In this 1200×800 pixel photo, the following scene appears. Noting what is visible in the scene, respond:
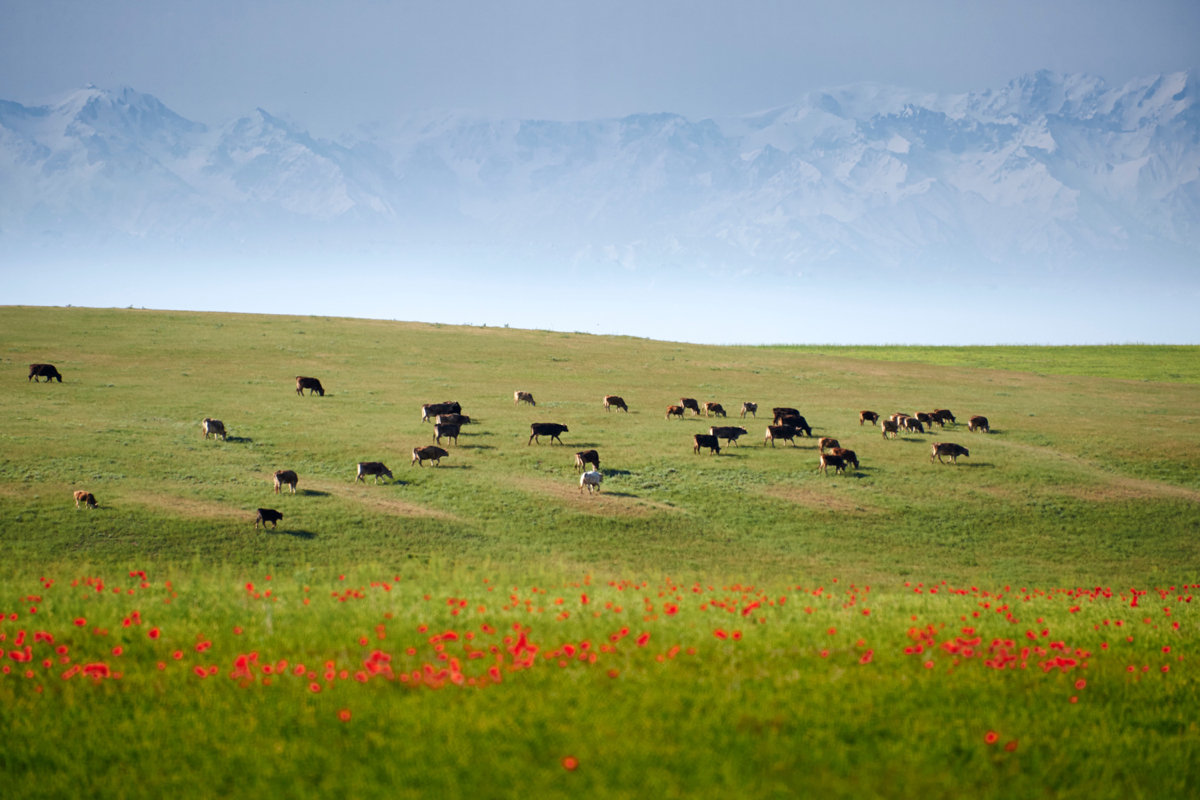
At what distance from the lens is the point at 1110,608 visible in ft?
57.2

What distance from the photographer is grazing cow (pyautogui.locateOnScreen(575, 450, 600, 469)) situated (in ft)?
122

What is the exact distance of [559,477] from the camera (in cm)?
3647

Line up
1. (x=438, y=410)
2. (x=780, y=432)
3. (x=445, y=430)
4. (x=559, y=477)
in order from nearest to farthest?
1. (x=559, y=477)
2. (x=445, y=430)
3. (x=780, y=432)
4. (x=438, y=410)

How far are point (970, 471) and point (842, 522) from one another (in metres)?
12.4

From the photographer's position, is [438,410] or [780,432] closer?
[780,432]

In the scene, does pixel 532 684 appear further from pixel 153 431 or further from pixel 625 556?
pixel 153 431

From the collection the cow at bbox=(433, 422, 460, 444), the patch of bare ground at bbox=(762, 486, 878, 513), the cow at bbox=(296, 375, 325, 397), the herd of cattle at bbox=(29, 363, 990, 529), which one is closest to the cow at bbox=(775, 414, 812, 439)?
the herd of cattle at bbox=(29, 363, 990, 529)

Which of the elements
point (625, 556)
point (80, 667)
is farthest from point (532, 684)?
point (625, 556)

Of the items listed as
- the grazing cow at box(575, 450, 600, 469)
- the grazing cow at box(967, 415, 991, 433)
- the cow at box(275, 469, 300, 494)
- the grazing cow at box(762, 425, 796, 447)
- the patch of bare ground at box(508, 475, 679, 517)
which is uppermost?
the grazing cow at box(967, 415, 991, 433)

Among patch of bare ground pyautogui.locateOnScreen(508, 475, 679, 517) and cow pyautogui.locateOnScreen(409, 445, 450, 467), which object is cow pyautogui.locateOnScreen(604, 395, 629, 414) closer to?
cow pyautogui.locateOnScreen(409, 445, 450, 467)

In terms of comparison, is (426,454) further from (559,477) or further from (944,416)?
(944,416)

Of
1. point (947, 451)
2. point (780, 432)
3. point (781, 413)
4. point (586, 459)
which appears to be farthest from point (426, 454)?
point (947, 451)

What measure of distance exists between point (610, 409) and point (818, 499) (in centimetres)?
2268

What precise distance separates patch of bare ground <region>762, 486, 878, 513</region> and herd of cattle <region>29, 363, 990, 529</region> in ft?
12.0
